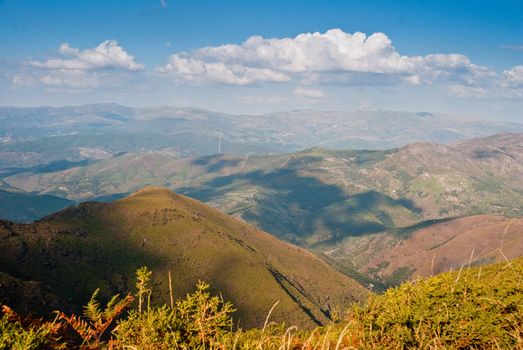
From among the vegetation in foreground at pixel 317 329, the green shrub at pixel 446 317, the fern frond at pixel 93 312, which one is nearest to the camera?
the vegetation in foreground at pixel 317 329

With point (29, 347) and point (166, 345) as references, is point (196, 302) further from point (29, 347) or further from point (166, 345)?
point (29, 347)

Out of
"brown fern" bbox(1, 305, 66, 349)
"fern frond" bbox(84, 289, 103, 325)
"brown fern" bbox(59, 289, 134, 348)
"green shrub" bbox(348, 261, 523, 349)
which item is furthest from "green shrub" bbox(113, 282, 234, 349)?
"green shrub" bbox(348, 261, 523, 349)

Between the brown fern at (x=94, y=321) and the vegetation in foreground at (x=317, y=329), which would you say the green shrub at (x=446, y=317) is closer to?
the vegetation in foreground at (x=317, y=329)

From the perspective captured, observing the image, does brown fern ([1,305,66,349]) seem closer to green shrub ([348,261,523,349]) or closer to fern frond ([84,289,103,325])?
fern frond ([84,289,103,325])

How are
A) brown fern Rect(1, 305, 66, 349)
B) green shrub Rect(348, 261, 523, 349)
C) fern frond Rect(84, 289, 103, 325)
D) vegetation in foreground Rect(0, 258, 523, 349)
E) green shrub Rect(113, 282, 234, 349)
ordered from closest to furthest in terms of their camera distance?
brown fern Rect(1, 305, 66, 349)
vegetation in foreground Rect(0, 258, 523, 349)
fern frond Rect(84, 289, 103, 325)
green shrub Rect(113, 282, 234, 349)
green shrub Rect(348, 261, 523, 349)

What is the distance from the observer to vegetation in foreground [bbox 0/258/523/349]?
10.6 m

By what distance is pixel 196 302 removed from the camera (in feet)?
48.7

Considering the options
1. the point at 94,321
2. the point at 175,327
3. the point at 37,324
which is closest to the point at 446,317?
the point at 175,327

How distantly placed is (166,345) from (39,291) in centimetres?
18343

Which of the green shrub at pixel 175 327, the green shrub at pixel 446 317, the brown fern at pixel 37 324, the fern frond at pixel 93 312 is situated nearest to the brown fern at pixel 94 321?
the fern frond at pixel 93 312

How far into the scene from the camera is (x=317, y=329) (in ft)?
45.4

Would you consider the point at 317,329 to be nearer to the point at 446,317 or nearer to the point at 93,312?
the point at 446,317

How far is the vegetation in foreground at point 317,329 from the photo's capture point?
34.8 ft

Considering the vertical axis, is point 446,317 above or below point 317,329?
below
